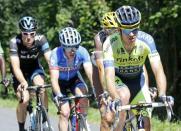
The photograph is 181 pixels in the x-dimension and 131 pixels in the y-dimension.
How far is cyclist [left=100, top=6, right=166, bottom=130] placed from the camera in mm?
6520

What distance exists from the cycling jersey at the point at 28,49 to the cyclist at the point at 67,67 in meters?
0.85

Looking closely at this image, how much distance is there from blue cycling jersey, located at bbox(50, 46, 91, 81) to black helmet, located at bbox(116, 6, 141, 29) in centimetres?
175

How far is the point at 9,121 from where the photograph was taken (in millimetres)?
13008

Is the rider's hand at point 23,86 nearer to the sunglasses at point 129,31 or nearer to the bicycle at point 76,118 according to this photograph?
the bicycle at point 76,118

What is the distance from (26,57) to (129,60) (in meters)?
2.69

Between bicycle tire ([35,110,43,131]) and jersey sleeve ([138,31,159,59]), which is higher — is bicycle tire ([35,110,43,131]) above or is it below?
below

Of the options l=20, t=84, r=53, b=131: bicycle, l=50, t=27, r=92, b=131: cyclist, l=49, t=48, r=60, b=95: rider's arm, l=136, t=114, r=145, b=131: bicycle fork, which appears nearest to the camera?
l=136, t=114, r=145, b=131: bicycle fork

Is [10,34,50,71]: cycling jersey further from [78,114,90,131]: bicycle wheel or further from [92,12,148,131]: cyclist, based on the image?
[78,114,90,131]: bicycle wheel

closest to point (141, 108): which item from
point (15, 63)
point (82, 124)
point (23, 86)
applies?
point (82, 124)

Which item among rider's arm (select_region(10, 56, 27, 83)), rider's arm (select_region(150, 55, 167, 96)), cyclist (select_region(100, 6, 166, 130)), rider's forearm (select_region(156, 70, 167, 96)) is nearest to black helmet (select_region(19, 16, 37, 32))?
rider's arm (select_region(10, 56, 27, 83))

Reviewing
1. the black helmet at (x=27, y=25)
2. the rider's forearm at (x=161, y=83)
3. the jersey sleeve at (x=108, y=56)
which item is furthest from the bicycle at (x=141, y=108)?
the black helmet at (x=27, y=25)

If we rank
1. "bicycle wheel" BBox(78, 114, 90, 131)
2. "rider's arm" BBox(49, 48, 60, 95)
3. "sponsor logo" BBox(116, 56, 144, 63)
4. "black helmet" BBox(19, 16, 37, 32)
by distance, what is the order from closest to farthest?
"sponsor logo" BBox(116, 56, 144, 63) < "bicycle wheel" BBox(78, 114, 90, 131) < "rider's arm" BBox(49, 48, 60, 95) < "black helmet" BBox(19, 16, 37, 32)

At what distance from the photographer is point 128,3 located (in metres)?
21.8

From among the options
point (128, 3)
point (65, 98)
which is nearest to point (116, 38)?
point (65, 98)
